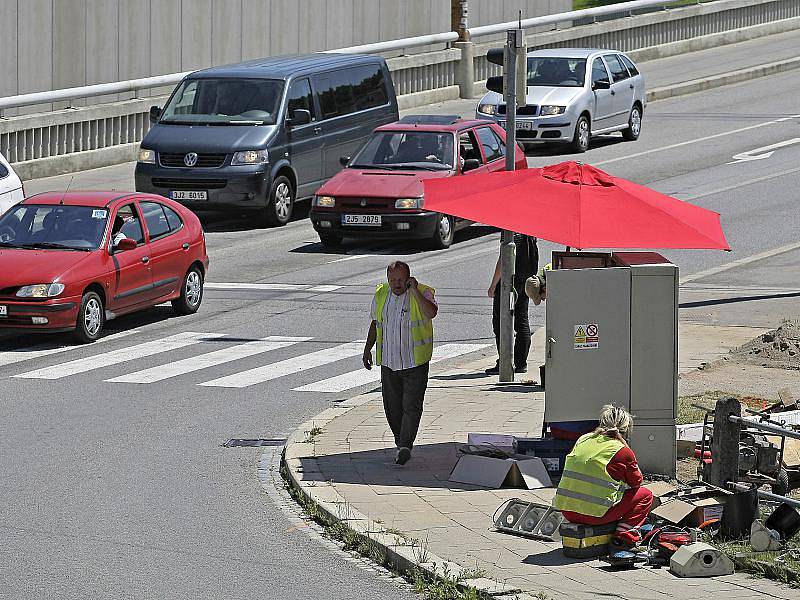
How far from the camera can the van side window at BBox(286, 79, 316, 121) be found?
2658 cm

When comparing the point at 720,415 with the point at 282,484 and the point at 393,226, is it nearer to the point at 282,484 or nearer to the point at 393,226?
the point at 282,484

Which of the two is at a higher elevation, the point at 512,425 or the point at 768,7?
the point at 768,7

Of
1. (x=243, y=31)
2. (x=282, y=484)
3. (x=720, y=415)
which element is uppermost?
(x=243, y=31)

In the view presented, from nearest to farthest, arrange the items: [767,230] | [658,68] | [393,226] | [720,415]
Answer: [720,415], [393,226], [767,230], [658,68]

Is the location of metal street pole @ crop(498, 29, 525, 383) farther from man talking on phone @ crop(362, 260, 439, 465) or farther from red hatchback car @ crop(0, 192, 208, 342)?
red hatchback car @ crop(0, 192, 208, 342)

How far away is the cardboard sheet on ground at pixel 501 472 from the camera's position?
11781 mm

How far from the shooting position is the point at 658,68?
144 feet

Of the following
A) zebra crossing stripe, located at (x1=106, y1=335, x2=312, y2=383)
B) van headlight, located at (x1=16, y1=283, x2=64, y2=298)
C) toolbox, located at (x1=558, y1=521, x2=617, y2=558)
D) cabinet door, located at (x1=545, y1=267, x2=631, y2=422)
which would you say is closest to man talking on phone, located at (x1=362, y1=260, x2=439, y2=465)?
cabinet door, located at (x1=545, y1=267, x2=631, y2=422)

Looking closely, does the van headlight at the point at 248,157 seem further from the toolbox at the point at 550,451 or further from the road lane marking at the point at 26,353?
the toolbox at the point at 550,451

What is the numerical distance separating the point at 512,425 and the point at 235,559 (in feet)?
13.4

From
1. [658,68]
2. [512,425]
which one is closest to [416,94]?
[658,68]

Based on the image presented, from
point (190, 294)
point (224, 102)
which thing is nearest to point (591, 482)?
point (190, 294)

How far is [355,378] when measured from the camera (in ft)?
53.5

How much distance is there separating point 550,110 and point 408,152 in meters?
7.42
